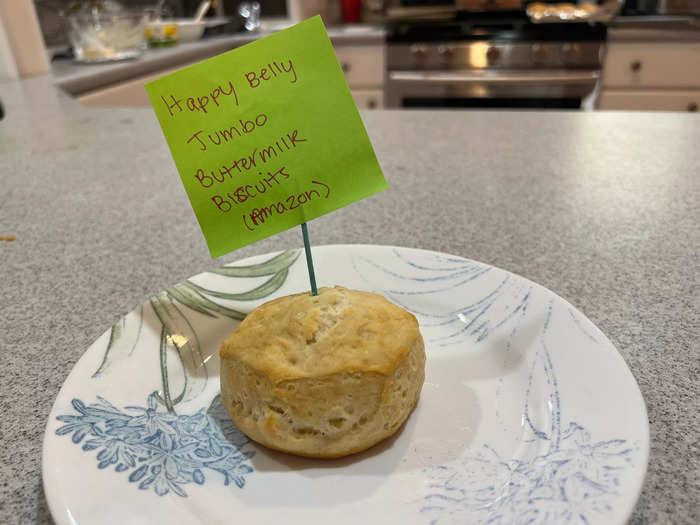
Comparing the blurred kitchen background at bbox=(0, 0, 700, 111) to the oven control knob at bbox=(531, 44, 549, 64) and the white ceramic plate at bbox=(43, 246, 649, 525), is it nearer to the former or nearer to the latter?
the oven control knob at bbox=(531, 44, 549, 64)

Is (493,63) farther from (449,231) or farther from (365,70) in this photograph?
(449,231)

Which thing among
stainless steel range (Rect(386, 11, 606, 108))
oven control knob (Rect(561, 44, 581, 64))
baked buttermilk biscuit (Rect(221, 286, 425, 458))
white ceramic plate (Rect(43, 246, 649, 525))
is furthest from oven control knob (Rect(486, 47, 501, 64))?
baked buttermilk biscuit (Rect(221, 286, 425, 458))

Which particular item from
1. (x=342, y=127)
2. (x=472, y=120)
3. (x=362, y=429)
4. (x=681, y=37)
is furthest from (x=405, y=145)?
(x=681, y=37)

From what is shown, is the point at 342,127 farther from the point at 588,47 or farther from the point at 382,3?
the point at 382,3

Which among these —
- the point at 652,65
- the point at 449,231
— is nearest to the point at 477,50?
the point at 652,65

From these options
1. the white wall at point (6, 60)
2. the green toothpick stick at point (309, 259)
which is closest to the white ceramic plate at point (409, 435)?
the green toothpick stick at point (309, 259)

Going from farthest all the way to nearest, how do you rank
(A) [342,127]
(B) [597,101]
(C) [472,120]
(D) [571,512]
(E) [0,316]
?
(B) [597,101] < (C) [472,120] < (E) [0,316] < (A) [342,127] < (D) [571,512]
